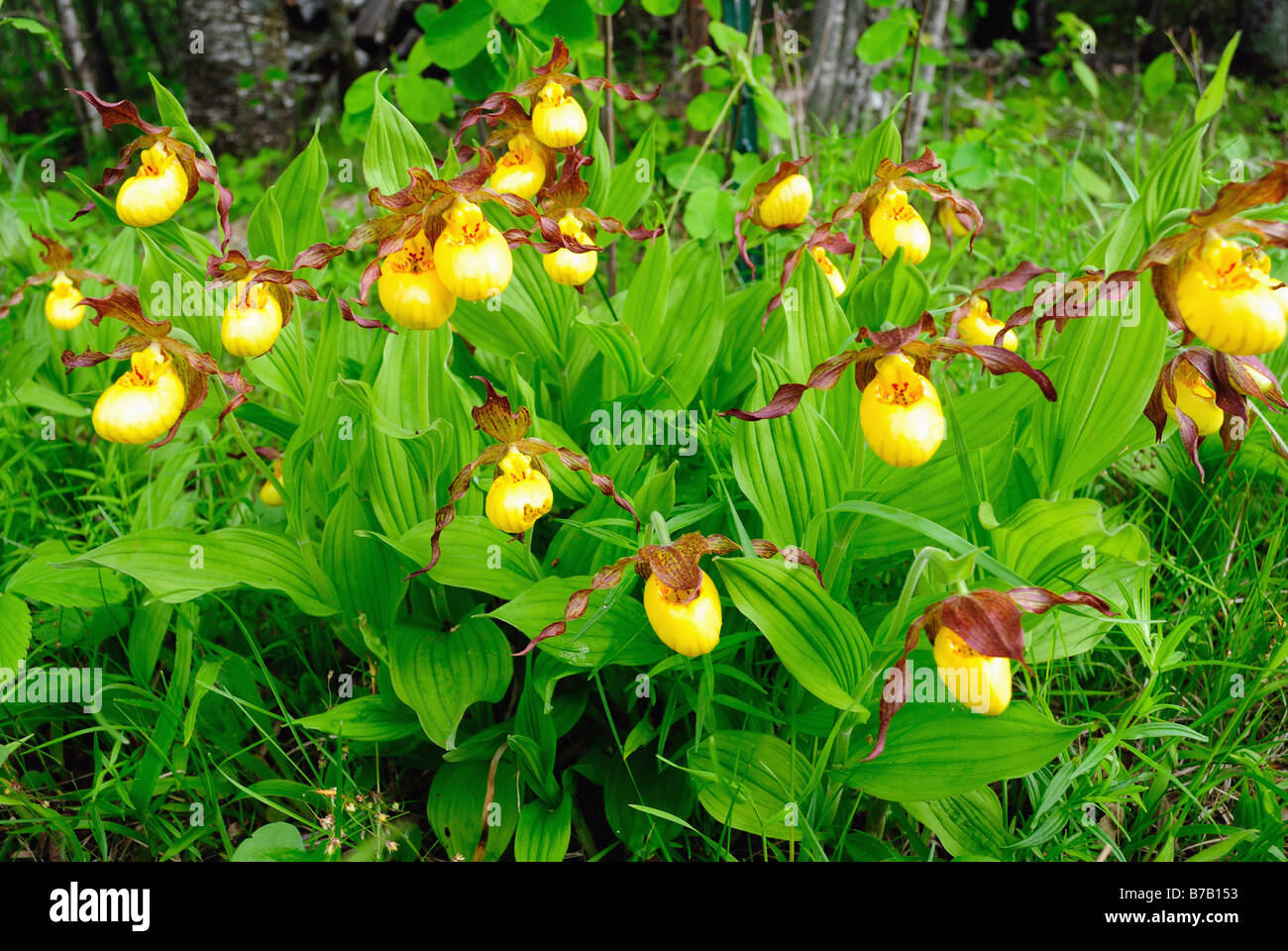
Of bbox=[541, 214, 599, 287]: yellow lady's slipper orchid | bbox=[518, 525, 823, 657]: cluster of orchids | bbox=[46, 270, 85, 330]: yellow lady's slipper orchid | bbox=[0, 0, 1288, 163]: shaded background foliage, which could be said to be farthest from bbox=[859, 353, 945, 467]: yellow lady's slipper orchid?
bbox=[46, 270, 85, 330]: yellow lady's slipper orchid

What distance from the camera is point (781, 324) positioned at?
1.52 meters

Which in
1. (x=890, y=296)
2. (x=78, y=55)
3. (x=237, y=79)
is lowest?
(x=890, y=296)

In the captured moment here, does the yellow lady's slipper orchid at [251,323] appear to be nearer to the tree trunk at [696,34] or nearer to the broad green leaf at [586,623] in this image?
the broad green leaf at [586,623]

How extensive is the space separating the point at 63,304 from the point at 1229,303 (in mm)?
2111

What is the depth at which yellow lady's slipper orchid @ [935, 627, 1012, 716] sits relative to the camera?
35.1 inches

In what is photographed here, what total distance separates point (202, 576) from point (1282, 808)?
1.70m

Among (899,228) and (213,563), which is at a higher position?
(899,228)

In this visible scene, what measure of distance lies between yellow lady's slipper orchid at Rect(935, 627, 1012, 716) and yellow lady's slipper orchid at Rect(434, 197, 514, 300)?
68 cm

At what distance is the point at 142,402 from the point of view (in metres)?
1.14

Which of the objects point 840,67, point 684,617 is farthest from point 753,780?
point 840,67

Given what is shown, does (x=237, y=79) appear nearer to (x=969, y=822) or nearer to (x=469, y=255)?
(x=469, y=255)

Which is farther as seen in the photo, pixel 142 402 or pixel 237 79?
pixel 237 79
